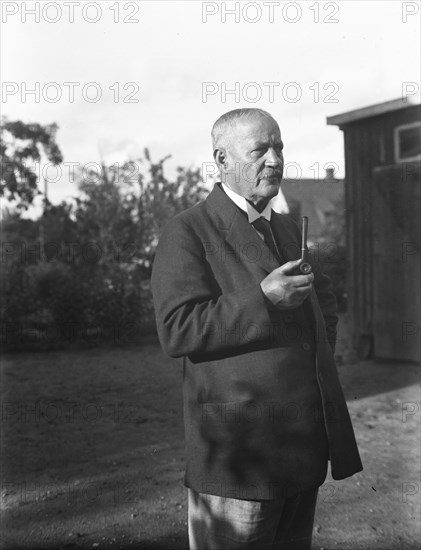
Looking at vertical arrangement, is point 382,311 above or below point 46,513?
above

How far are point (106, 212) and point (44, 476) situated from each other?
6938mm

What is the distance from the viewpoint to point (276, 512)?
6.56 feet

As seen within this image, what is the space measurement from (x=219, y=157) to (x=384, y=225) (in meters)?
6.69

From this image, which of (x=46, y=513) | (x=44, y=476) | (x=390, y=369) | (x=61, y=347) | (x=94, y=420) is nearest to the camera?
(x=46, y=513)

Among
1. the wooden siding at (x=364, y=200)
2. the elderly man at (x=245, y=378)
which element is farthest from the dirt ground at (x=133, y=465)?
the elderly man at (x=245, y=378)

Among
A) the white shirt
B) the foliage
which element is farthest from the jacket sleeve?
the foliage

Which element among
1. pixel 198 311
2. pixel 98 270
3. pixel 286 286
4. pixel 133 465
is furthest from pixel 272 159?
pixel 98 270

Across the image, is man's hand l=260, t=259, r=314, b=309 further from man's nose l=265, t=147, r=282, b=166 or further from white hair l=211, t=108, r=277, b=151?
white hair l=211, t=108, r=277, b=151

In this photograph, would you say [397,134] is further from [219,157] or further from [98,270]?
[219,157]

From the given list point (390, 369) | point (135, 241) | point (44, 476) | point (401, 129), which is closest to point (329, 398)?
point (44, 476)

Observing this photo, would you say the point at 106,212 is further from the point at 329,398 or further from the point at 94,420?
the point at 329,398

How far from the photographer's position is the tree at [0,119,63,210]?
24.0ft

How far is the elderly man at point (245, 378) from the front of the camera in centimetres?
192

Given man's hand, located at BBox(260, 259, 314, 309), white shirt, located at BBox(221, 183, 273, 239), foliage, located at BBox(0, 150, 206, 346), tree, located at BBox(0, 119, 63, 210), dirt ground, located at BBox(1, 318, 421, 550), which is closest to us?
man's hand, located at BBox(260, 259, 314, 309)
